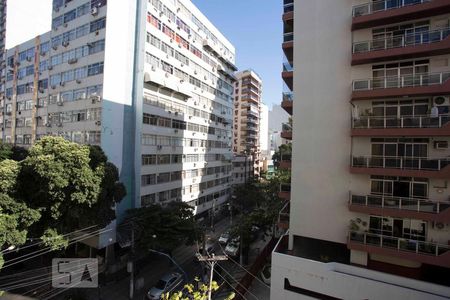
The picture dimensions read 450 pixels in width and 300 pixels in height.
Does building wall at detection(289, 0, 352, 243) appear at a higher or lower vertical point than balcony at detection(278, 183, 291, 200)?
higher

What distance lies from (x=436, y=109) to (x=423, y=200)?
396 centimetres

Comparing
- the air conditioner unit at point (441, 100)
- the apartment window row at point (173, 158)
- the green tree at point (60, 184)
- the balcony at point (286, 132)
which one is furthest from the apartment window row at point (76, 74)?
the air conditioner unit at point (441, 100)

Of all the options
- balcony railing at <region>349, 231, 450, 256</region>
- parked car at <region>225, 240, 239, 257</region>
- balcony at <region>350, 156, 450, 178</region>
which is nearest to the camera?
balcony railing at <region>349, 231, 450, 256</region>

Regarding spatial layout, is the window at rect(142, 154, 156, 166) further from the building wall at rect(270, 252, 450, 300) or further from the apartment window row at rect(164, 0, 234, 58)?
the building wall at rect(270, 252, 450, 300)

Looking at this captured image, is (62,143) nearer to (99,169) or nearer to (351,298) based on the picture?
(99,169)

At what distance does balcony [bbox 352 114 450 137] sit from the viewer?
1154 centimetres

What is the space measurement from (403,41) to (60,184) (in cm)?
1844

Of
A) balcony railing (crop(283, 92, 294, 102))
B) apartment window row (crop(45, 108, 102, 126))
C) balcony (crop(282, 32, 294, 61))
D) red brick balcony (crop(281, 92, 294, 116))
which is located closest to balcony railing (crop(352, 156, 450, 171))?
red brick balcony (crop(281, 92, 294, 116))

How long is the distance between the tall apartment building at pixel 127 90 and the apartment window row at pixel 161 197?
98mm

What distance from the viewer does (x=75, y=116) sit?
931 inches

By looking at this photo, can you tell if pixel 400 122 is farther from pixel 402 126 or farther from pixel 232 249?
pixel 232 249

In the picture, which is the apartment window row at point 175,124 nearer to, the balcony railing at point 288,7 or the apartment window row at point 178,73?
the apartment window row at point 178,73

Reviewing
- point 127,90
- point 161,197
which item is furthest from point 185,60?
point 161,197

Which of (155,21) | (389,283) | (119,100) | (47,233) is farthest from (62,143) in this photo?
(389,283)
